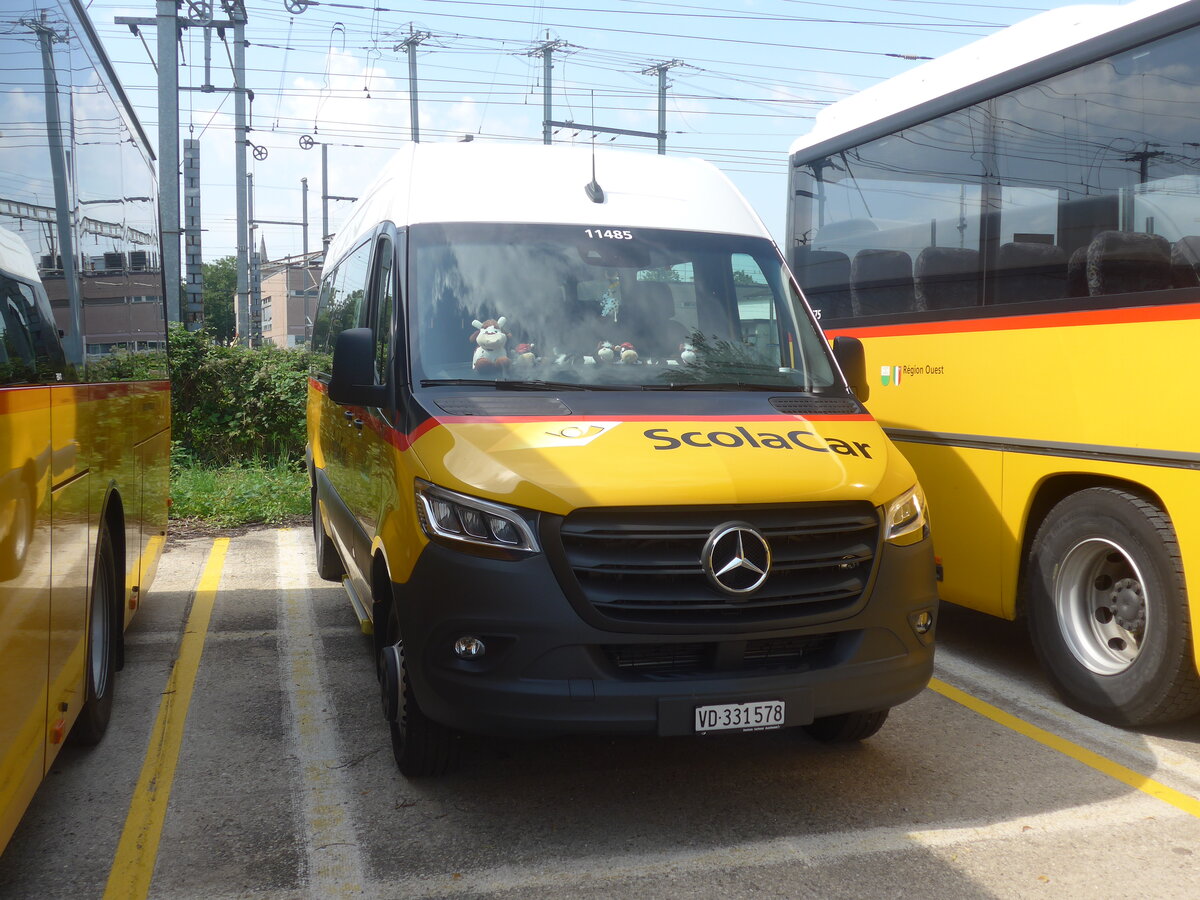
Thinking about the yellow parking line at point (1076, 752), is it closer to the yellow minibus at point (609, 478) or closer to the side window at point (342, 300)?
the yellow minibus at point (609, 478)

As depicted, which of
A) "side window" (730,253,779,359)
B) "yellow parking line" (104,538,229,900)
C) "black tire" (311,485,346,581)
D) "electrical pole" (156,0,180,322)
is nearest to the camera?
"yellow parking line" (104,538,229,900)

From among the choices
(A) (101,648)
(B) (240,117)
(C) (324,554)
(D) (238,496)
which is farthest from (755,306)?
(B) (240,117)

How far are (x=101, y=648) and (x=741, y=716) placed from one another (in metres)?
3.13

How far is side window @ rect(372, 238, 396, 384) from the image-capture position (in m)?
5.15

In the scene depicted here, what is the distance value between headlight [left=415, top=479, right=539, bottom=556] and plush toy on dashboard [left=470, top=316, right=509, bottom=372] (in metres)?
0.82

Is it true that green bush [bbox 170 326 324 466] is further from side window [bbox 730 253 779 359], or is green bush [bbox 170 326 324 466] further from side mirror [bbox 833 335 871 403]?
side mirror [bbox 833 335 871 403]

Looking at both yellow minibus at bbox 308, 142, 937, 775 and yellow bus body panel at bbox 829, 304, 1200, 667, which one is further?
yellow bus body panel at bbox 829, 304, 1200, 667

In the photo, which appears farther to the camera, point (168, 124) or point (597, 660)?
point (168, 124)

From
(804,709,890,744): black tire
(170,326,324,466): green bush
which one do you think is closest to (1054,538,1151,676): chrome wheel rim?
(804,709,890,744): black tire

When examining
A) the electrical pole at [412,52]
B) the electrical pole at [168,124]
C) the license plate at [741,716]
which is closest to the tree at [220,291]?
the electrical pole at [412,52]

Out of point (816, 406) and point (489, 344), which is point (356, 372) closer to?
point (489, 344)

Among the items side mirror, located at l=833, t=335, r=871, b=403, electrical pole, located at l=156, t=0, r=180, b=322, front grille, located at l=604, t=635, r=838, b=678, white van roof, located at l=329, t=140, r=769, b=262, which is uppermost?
electrical pole, located at l=156, t=0, r=180, b=322

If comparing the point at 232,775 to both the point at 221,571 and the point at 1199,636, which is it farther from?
the point at 221,571

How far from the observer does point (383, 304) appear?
17.6 feet
